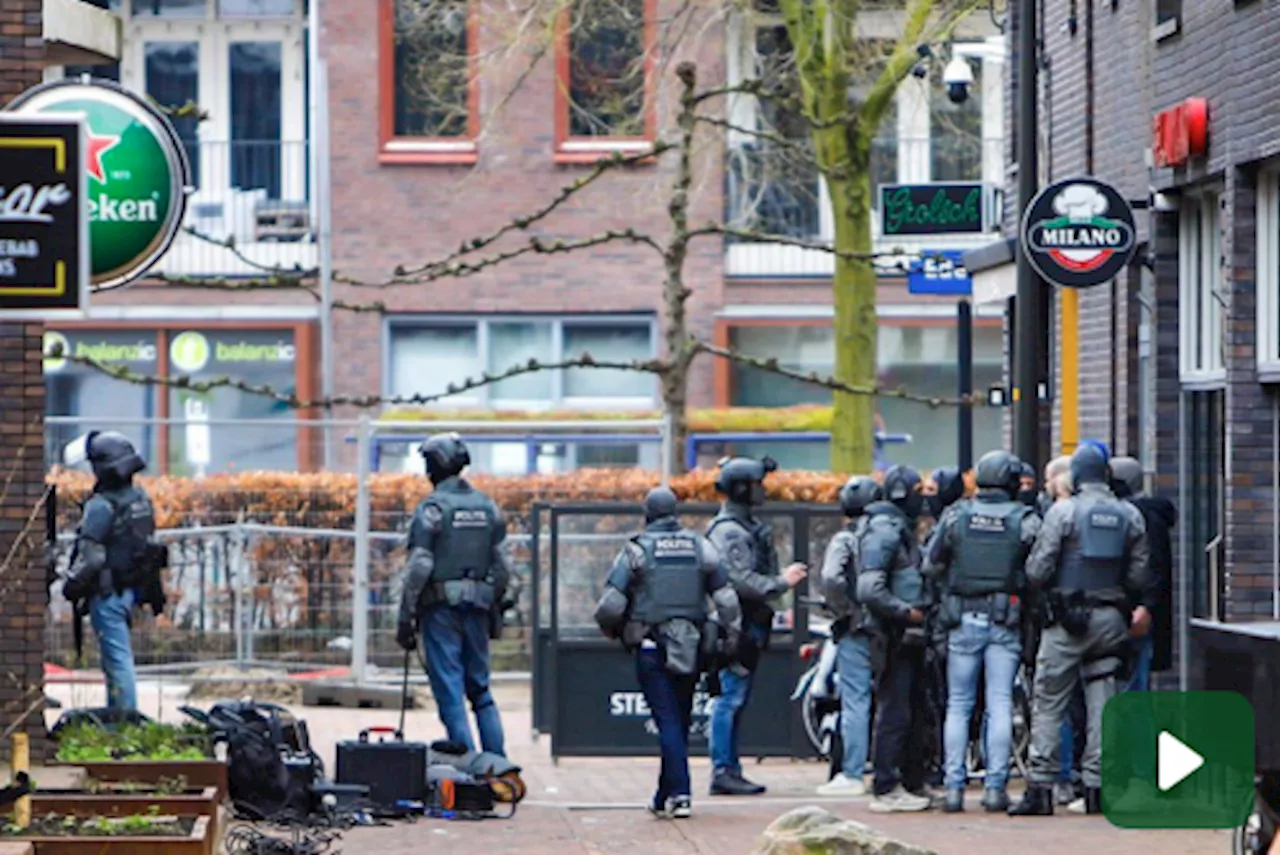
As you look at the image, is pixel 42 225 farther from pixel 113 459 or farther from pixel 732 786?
pixel 732 786

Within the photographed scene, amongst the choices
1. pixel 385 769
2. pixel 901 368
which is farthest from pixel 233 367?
pixel 385 769

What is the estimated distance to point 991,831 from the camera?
1402 centimetres

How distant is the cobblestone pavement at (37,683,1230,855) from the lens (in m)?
13.4

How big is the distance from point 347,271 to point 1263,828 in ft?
90.0

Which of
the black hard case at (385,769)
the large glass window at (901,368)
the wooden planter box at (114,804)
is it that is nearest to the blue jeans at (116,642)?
the black hard case at (385,769)

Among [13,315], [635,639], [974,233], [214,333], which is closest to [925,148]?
[214,333]

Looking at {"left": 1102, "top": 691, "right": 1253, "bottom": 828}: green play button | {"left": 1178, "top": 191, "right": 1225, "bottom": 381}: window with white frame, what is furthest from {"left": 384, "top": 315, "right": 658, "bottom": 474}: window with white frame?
{"left": 1102, "top": 691, "right": 1253, "bottom": 828}: green play button

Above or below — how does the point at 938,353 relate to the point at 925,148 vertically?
below

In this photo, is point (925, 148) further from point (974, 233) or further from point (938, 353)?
point (974, 233)

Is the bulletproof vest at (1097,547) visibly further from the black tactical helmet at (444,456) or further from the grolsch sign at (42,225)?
the grolsch sign at (42,225)

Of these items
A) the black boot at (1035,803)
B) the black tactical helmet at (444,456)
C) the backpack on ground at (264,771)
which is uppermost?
the black tactical helmet at (444,456)

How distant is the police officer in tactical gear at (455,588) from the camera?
1584 centimetres

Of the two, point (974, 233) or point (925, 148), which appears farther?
point (925, 148)

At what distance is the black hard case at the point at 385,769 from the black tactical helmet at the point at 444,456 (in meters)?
1.79
